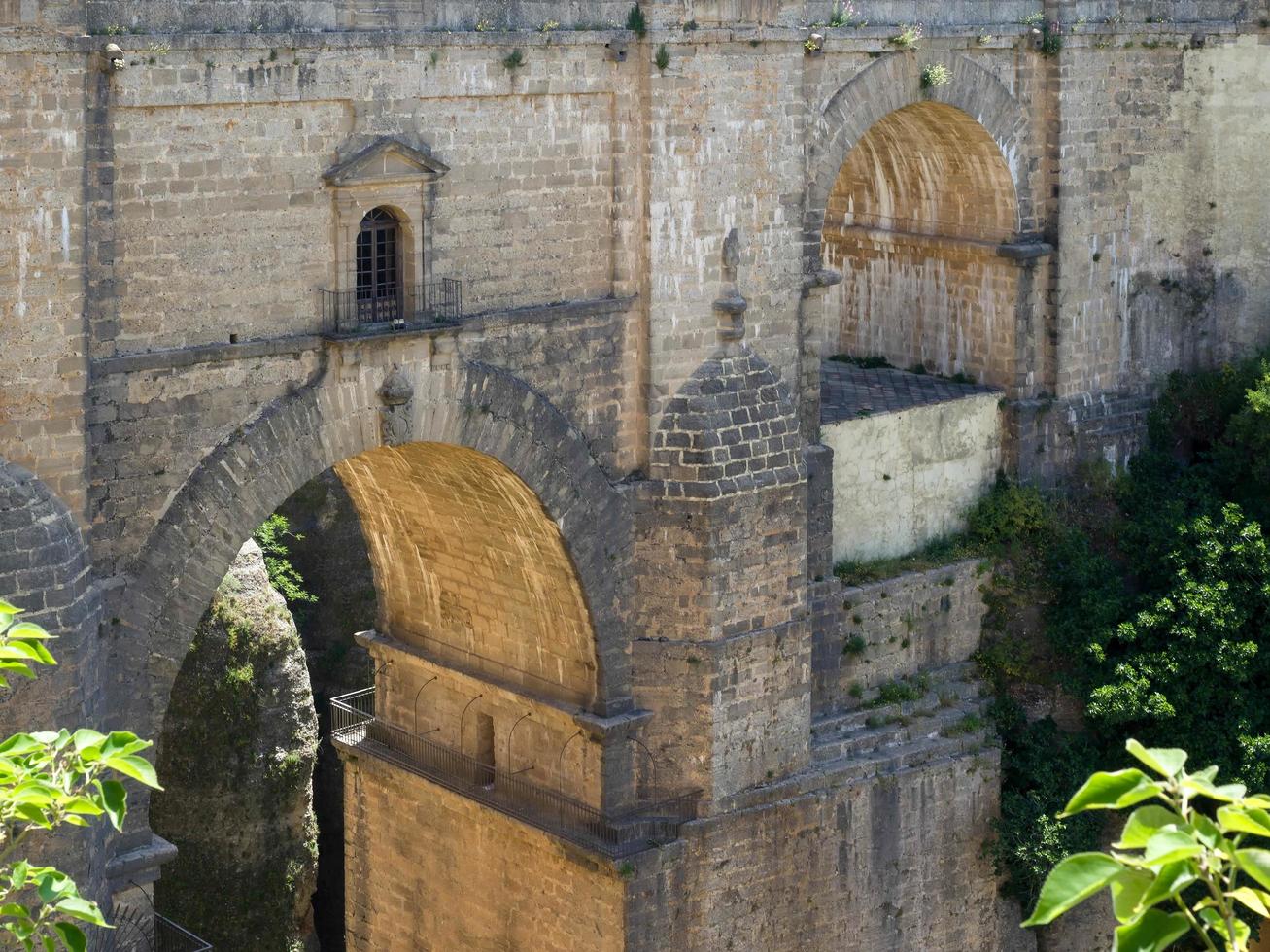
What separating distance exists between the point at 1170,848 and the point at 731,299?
15560 millimetres

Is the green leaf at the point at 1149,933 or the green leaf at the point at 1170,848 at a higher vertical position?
the green leaf at the point at 1170,848

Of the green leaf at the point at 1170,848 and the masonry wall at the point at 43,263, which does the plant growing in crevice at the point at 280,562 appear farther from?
the green leaf at the point at 1170,848

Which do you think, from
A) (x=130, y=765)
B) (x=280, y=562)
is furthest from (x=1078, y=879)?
(x=280, y=562)

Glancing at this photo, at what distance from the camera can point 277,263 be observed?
21.8 m

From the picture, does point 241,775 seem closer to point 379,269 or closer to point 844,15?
point 379,269

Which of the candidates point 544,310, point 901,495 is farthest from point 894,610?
point 544,310

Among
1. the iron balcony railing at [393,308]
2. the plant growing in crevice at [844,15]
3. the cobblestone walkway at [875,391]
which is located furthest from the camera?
the cobblestone walkway at [875,391]

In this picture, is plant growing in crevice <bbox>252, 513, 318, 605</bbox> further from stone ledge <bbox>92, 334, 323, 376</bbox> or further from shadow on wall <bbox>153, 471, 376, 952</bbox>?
stone ledge <bbox>92, 334, 323, 376</bbox>

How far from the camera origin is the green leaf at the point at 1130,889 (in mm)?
10102

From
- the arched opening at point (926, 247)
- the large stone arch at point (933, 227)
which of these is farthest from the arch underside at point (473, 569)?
the arched opening at point (926, 247)

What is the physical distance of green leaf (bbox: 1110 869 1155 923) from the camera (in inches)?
398

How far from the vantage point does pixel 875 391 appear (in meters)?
29.5

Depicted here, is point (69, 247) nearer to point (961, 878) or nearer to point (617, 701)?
point (617, 701)

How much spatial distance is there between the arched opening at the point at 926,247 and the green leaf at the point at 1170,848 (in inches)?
750
